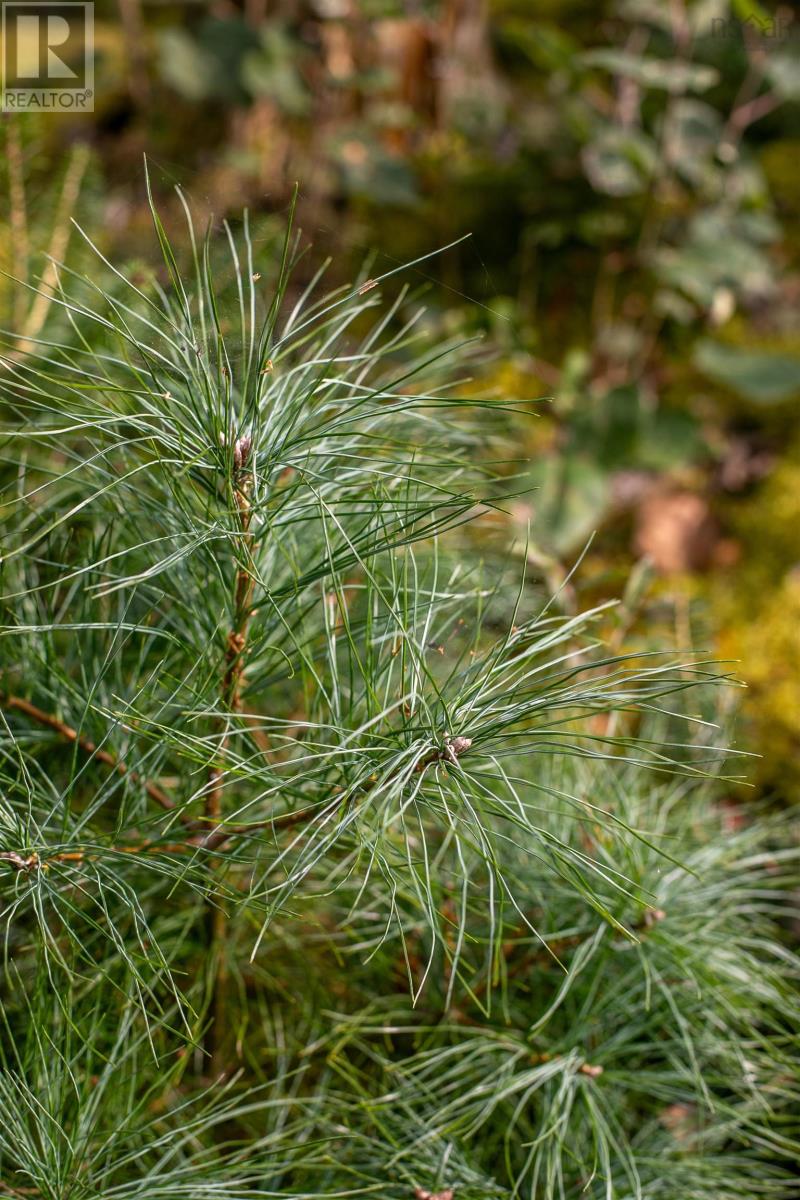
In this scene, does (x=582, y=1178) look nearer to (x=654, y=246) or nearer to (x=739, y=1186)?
(x=739, y=1186)

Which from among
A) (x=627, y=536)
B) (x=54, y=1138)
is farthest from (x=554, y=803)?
(x=627, y=536)

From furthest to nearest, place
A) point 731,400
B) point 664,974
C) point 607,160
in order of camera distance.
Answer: point 731,400
point 607,160
point 664,974

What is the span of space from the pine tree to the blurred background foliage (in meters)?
0.56

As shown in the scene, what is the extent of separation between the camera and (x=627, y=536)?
162cm

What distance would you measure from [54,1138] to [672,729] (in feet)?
1.98

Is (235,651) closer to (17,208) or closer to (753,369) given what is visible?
(17,208)

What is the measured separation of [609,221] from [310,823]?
141 centimetres

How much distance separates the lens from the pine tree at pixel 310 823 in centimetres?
37

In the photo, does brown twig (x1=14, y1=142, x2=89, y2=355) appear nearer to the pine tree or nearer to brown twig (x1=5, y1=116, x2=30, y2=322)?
brown twig (x1=5, y1=116, x2=30, y2=322)

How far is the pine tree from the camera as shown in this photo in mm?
373

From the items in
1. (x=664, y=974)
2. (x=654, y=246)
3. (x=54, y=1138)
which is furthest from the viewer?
(x=654, y=246)
